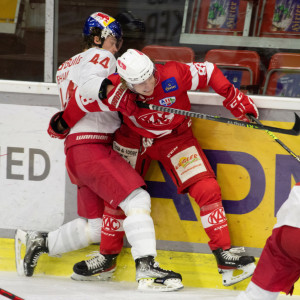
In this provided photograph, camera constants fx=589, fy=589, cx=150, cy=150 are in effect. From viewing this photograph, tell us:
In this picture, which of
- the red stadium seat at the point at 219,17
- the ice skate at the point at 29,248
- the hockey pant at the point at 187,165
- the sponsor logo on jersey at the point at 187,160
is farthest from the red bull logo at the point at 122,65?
the ice skate at the point at 29,248

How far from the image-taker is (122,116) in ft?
10.1

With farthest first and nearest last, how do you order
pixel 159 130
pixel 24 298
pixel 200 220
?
pixel 200 220
pixel 159 130
pixel 24 298

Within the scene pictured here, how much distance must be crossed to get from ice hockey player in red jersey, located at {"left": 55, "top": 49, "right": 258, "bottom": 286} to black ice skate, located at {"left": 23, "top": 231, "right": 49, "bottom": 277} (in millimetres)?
680

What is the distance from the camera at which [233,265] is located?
9.36ft

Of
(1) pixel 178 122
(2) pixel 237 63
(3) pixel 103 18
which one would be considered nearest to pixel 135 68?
(1) pixel 178 122

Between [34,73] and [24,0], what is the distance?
460mm

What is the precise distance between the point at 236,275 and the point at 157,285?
15.8 inches

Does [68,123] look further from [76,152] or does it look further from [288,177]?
[288,177]

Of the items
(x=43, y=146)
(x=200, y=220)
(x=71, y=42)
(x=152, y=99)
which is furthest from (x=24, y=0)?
(x=200, y=220)

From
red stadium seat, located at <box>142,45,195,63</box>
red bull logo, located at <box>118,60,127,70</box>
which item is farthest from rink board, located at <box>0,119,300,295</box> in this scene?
red bull logo, located at <box>118,60,127,70</box>

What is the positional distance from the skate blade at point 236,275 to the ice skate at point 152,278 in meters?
0.25

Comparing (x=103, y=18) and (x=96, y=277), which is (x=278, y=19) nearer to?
(x=103, y=18)

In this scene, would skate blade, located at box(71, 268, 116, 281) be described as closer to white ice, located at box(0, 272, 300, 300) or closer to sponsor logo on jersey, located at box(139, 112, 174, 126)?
white ice, located at box(0, 272, 300, 300)

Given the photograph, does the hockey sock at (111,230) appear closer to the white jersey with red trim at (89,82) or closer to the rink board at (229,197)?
the rink board at (229,197)
